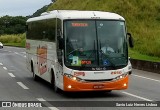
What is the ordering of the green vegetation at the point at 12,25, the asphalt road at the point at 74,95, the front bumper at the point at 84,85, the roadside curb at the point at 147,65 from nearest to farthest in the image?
the asphalt road at the point at 74,95 → the front bumper at the point at 84,85 → the roadside curb at the point at 147,65 → the green vegetation at the point at 12,25

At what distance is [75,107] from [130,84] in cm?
686

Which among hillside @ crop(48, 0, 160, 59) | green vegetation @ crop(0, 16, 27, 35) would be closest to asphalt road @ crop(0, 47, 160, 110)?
hillside @ crop(48, 0, 160, 59)

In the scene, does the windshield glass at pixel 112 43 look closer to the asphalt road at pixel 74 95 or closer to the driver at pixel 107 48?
the driver at pixel 107 48

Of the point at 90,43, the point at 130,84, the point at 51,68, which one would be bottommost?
the point at 130,84

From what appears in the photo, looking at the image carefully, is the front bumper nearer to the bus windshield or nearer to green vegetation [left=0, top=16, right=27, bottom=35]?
the bus windshield

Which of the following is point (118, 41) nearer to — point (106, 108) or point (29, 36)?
point (106, 108)

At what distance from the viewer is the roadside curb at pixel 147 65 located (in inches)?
958

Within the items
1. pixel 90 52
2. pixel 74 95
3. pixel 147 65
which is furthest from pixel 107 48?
pixel 147 65

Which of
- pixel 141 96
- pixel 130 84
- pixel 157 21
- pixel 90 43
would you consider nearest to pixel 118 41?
pixel 90 43

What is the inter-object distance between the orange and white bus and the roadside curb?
10.1 meters

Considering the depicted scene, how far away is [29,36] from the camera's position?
21125mm

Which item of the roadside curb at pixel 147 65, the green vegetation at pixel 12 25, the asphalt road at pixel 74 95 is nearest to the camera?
the asphalt road at pixel 74 95

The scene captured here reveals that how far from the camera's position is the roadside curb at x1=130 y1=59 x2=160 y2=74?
24344 mm

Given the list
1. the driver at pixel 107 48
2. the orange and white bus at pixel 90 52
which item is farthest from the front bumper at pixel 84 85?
the driver at pixel 107 48
